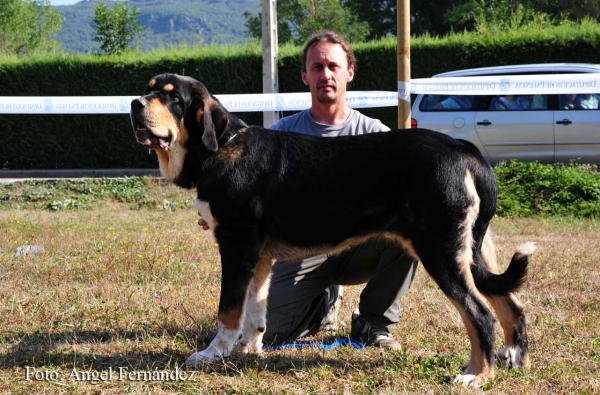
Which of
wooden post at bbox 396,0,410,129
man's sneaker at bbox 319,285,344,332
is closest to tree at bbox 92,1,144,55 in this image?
wooden post at bbox 396,0,410,129

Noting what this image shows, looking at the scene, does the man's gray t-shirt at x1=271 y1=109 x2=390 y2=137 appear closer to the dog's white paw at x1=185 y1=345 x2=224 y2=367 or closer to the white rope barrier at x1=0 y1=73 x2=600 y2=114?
the dog's white paw at x1=185 y1=345 x2=224 y2=367

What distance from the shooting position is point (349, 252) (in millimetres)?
5113

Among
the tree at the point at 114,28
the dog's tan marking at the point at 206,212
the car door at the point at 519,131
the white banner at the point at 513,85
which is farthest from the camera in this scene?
the tree at the point at 114,28

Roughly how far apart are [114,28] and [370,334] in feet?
77.7

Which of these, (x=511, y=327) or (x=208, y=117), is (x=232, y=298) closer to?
(x=208, y=117)

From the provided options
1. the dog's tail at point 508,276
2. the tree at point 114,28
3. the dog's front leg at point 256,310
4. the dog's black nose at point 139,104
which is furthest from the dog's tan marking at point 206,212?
the tree at point 114,28

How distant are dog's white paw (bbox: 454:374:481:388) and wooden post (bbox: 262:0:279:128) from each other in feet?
36.2

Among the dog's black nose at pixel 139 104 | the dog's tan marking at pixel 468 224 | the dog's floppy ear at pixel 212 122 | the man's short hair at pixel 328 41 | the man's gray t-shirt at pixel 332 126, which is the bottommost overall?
the dog's tan marking at pixel 468 224

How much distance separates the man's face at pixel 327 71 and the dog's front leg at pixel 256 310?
1.46 m

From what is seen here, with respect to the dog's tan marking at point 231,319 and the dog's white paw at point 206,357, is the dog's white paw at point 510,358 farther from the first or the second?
the dog's white paw at point 206,357

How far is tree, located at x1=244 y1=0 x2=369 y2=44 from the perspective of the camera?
30.3 meters

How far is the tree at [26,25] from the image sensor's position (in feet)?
124

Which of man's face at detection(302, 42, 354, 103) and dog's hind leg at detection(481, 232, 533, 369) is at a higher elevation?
man's face at detection(302, 42, 354, 103)

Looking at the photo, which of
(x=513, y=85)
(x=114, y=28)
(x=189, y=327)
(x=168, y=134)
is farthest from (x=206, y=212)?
(x=114, y=28)
